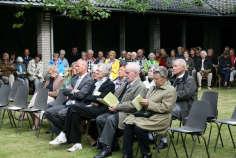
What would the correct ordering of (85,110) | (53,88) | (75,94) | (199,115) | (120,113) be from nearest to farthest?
(199,115) < (120,113) < (85,110) < (75,94) < (53,88)

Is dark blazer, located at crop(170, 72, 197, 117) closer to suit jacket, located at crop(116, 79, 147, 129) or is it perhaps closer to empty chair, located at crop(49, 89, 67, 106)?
suit jacket, located at crop(116, 79, 147, 129)

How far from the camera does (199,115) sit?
7801mm

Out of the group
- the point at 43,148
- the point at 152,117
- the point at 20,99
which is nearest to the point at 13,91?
the point at 20,99

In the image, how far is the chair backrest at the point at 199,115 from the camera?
7750mm

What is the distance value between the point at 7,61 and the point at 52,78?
6.53 m

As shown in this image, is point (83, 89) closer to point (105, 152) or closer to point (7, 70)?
point (105, 152)

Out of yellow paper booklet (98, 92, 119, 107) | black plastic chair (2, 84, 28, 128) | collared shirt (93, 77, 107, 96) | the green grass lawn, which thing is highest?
collared shirt (93, 77, 107, 96)

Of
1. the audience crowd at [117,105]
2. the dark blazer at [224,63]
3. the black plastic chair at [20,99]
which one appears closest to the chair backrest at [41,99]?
the audience crowd at [117,105]

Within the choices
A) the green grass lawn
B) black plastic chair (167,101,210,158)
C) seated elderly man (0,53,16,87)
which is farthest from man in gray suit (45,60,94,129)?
seated elderly man (0,53,16,87)

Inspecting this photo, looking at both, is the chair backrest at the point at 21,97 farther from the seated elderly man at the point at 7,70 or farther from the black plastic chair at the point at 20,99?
the seated elderly man at the point at 7,70

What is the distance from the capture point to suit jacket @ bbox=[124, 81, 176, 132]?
7664 millimetres

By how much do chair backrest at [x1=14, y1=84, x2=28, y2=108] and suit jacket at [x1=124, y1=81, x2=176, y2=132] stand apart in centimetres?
370

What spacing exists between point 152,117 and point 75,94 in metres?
1.91

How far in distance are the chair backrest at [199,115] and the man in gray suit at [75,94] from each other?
2021 millimetres
